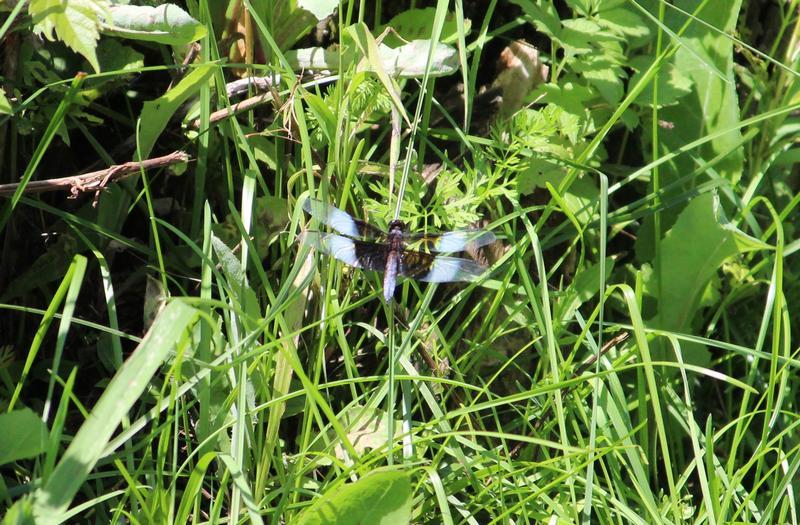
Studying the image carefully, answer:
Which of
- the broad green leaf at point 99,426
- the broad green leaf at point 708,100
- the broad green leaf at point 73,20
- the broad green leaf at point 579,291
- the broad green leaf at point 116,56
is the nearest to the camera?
the broad green leaf at point 99,426

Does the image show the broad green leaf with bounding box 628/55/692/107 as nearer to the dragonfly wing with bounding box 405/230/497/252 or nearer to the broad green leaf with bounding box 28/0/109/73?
the dragonfly wing with bounding box 405/230/497/252

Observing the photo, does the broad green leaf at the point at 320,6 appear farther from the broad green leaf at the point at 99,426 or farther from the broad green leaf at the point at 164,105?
the broad green leaf at the point at 99,426

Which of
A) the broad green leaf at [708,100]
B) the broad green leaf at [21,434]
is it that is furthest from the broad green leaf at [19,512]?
the broad green leaf at [708,100]

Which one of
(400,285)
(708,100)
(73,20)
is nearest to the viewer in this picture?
(73,20)

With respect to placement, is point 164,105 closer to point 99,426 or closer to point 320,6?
point 320,6

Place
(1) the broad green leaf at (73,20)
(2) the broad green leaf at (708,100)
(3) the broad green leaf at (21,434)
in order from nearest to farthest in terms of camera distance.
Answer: (3) the broad green leaf at (21,434)
(1) the broad green leaf at (73,20)
(2) the broad green leaf at (708,100)

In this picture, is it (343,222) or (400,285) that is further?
(400,285)

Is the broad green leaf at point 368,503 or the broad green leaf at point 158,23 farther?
the broad green leaf at point 158,23

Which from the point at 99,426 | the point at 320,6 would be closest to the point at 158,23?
the point at 320,6
